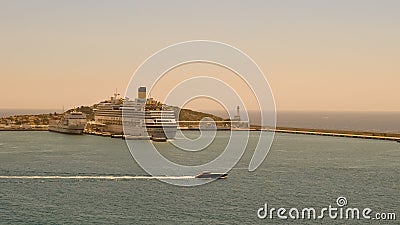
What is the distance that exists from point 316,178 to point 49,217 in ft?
46.7

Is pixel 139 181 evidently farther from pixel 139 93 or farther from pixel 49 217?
pixel 139 93

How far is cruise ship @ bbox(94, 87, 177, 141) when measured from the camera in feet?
188

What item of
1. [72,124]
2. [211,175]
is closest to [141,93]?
[72,124]

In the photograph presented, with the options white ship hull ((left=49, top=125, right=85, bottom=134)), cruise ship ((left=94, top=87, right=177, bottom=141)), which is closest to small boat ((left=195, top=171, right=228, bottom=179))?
cruise ship ((left=94, top=87, right=177, bottom=141))

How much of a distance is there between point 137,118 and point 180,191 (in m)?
37.3

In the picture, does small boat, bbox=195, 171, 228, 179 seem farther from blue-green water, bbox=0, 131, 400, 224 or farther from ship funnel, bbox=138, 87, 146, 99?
ship funnel, bbox=138, 87, 146, 99

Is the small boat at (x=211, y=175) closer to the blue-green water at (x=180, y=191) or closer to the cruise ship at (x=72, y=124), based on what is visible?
the blue-green water at (x=180, y=191)

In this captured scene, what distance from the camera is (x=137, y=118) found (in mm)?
61000

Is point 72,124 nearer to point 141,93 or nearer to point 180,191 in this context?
point 141,93

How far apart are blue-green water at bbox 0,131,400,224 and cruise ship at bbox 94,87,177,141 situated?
2002 centimetres

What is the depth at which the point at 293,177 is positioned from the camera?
1125 inches

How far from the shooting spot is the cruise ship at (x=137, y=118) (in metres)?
57.2

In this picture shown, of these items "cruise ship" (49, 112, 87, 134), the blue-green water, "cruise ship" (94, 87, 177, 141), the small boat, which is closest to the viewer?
the blue-green water

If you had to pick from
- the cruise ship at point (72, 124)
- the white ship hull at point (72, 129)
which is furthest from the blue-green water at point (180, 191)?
the cruise ship at point (72, 124)
